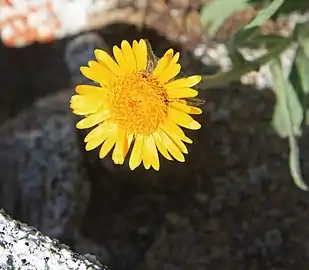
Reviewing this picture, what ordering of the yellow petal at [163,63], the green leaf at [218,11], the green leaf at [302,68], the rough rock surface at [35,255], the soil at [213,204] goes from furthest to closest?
the soil at [213,204]
the green leaf at [218,11]
the green leaf at [302,68]
the yellow petal at [163,63]
the rough rock surface at [35,255]

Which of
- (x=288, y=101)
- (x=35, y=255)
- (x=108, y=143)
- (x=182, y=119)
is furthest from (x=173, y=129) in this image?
(x=288, y=101)

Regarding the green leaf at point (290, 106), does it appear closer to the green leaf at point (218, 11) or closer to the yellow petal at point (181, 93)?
the green leaf at point (218, 11)

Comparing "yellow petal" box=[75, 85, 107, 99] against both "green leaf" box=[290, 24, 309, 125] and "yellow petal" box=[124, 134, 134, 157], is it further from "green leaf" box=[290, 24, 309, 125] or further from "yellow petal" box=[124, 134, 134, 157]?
"green leaf" box=[290, 24, 309, 125]

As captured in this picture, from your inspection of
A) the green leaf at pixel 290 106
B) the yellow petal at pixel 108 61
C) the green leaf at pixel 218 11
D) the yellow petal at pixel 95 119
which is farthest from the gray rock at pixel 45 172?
the yellow petal at pixel 108 61

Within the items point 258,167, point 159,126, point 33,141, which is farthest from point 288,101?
point 33,141

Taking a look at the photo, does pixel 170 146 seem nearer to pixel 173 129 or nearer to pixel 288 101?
pixel 173 129

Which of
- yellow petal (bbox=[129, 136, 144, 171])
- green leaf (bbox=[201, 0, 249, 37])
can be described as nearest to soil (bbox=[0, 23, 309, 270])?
green leaf (bbox=[201, 0, 249, 37])
